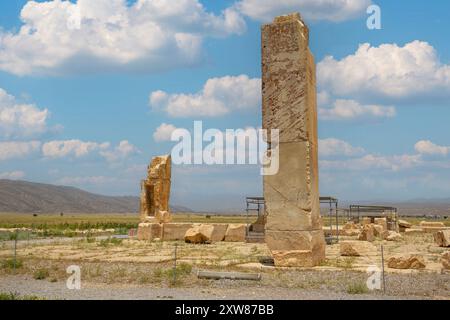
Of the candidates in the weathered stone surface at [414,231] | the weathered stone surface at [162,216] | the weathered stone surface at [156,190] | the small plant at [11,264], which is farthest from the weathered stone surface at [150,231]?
the weathered stone surface at [414,231]

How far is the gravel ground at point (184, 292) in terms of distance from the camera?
8578 mm

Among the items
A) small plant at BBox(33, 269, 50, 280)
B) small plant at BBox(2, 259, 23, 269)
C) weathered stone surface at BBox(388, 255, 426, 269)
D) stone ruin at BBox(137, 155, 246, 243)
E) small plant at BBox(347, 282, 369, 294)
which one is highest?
stone ruin at BBox(137, 155, 246, 243)

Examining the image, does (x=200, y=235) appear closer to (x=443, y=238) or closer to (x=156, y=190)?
(x=156, y=190)

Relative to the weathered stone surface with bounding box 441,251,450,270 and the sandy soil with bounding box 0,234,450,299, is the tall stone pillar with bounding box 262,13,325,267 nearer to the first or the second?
the sandy soil with bounding box 0,234,450,299

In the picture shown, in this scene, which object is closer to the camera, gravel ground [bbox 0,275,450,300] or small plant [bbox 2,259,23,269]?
gravel ground [bbox 0,275,450,300]

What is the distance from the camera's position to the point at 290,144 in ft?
40.7

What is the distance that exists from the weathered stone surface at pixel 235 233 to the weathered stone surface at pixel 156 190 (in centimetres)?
365

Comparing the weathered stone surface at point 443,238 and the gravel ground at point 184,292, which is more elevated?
the weathered stone surface at point 443,238

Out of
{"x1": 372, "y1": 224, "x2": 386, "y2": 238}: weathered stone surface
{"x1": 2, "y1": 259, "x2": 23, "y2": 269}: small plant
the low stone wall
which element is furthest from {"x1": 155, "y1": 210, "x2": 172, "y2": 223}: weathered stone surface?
{"x1": 2, "y1": 259, "x2": 23, "y2": 269}: small plant

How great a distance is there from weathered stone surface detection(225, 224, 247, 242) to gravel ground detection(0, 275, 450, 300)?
13061 millimetres

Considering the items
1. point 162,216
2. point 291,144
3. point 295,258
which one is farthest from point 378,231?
point 291,144

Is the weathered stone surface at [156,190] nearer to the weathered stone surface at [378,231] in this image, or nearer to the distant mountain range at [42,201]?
the weathered stone surface at [378,231]

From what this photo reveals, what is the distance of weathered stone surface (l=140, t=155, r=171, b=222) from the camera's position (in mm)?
25281
